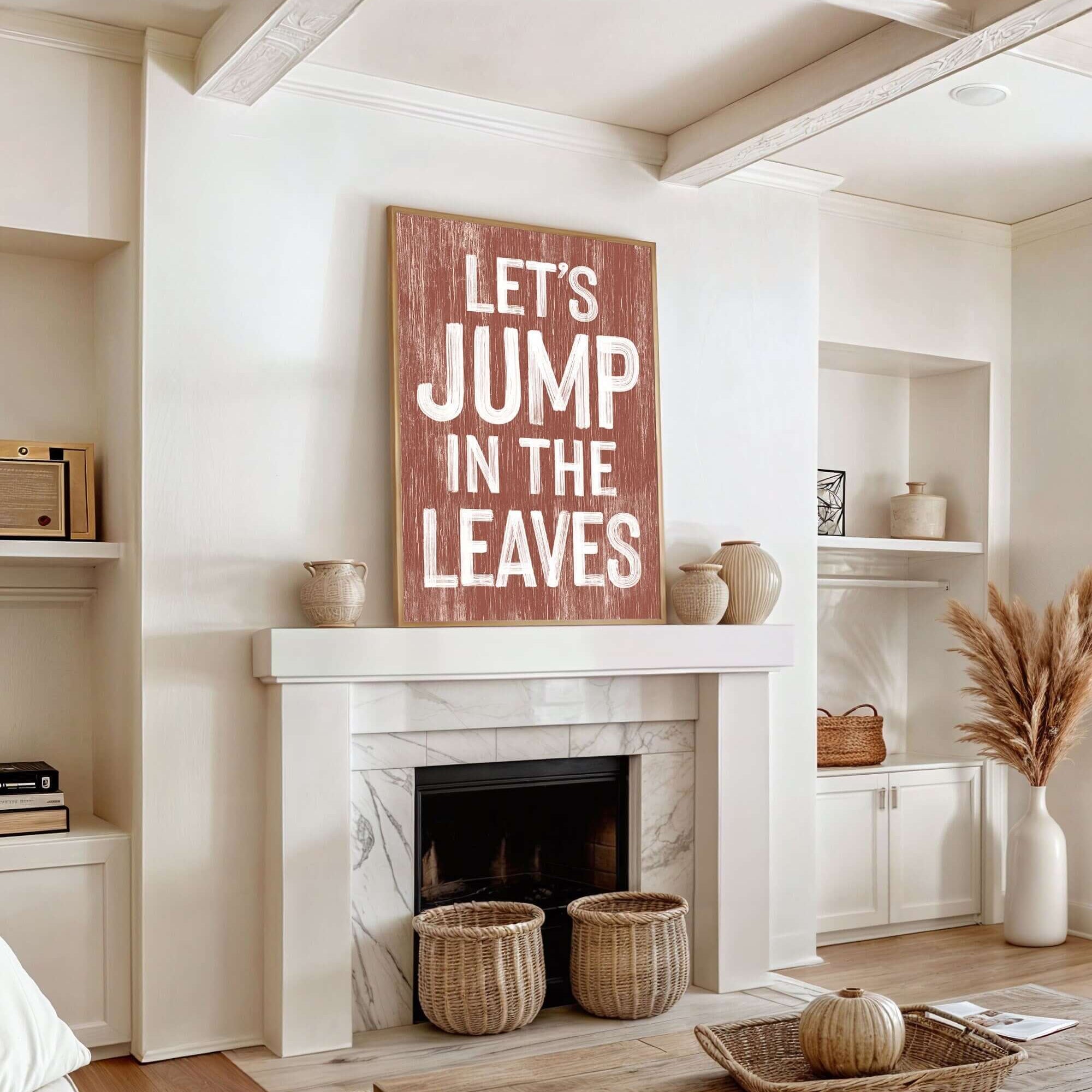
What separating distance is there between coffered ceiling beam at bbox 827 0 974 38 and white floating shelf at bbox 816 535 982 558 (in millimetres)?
1831

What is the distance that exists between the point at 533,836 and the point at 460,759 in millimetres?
475

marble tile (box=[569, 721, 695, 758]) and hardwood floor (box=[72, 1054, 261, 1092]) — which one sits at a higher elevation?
marble tile (box=[569, 721, 695, 758])

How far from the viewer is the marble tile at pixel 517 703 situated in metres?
3.47

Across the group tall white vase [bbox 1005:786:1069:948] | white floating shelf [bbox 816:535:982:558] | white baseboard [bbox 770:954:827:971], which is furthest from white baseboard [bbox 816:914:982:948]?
white floating shelf [bbox 816:535:982:558]

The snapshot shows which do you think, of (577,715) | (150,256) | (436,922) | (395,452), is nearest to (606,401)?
(395,452)

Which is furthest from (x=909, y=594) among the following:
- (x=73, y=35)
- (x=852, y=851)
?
(x=73, y=35)

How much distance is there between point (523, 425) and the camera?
12.2 ft

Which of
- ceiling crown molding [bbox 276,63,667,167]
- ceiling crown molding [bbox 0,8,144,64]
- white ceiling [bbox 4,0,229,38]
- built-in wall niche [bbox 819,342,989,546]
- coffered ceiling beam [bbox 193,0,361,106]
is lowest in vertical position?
built-in wall niche [bbox 819,342,989,546]

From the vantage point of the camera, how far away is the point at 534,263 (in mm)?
3771

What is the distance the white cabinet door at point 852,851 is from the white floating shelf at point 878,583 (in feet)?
2.52

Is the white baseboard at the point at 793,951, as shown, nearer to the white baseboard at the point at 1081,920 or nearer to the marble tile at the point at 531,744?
the marble tile at the point at 531,744

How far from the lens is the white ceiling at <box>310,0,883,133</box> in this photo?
10.5ft

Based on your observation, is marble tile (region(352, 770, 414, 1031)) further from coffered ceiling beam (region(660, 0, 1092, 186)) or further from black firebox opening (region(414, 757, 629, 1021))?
coffered ceiling beam (region(660, 0, 1092, 186))

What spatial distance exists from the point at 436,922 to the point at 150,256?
1993mm
